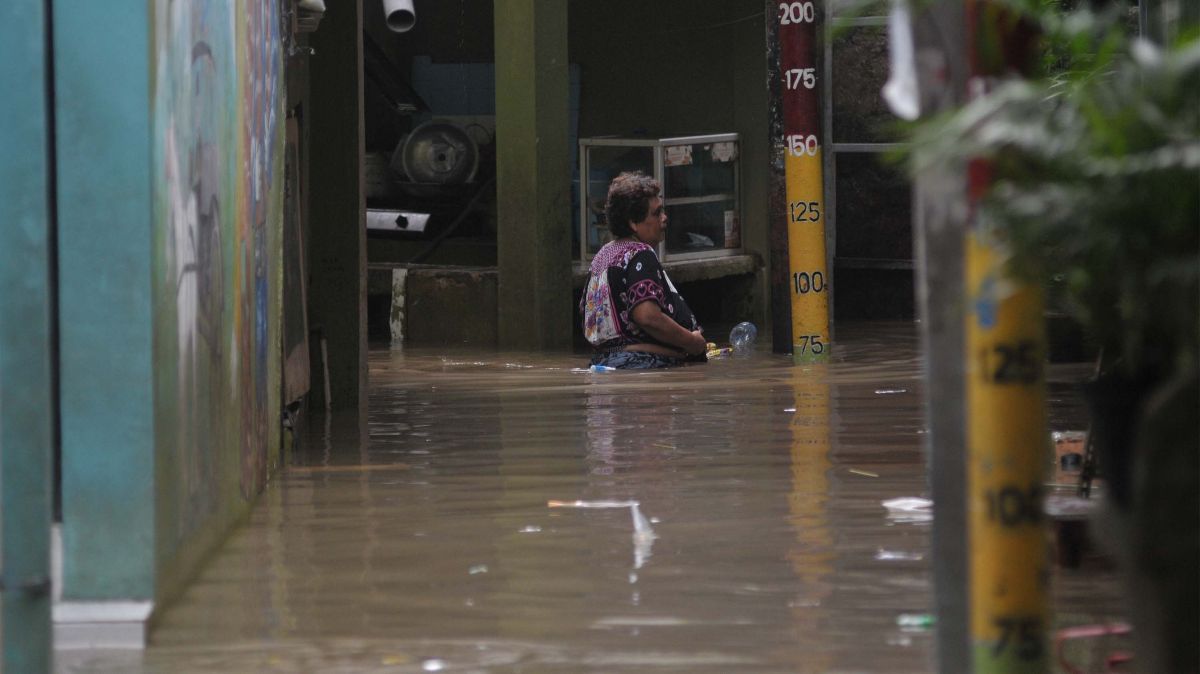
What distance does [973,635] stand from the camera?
3.62 meters

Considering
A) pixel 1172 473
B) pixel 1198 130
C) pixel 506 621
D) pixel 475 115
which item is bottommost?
pixel 506 621

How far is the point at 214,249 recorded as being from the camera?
21.7ft

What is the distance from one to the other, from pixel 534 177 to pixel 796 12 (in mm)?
3298

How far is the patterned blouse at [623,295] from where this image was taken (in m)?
12.5

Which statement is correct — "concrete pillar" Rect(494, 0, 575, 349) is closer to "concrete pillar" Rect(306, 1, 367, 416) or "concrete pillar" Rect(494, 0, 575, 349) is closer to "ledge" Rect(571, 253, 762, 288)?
"ledge" Rect(571, 253, 762, 288)

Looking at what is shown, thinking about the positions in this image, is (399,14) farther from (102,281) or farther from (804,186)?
(102,281)

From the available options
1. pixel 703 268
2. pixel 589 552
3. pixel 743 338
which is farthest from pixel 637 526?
A: pixel 703 268

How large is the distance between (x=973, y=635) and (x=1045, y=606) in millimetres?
153

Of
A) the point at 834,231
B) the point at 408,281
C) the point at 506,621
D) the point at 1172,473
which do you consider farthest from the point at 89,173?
the point at 834,231

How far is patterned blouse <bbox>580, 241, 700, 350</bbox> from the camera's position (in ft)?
40.9

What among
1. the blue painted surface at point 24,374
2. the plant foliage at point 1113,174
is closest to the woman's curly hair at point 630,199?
the blue painted surface at point 24,374

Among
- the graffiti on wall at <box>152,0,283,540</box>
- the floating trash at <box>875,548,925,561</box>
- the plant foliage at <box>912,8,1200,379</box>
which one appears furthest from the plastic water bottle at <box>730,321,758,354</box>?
the plant foliage at <box>912,8,1200,379</box>

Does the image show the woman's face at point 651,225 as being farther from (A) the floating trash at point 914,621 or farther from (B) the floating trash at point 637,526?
(A) the floating trash at point 914,621

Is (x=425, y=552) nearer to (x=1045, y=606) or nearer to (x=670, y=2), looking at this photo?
(x=1045, y=606)
